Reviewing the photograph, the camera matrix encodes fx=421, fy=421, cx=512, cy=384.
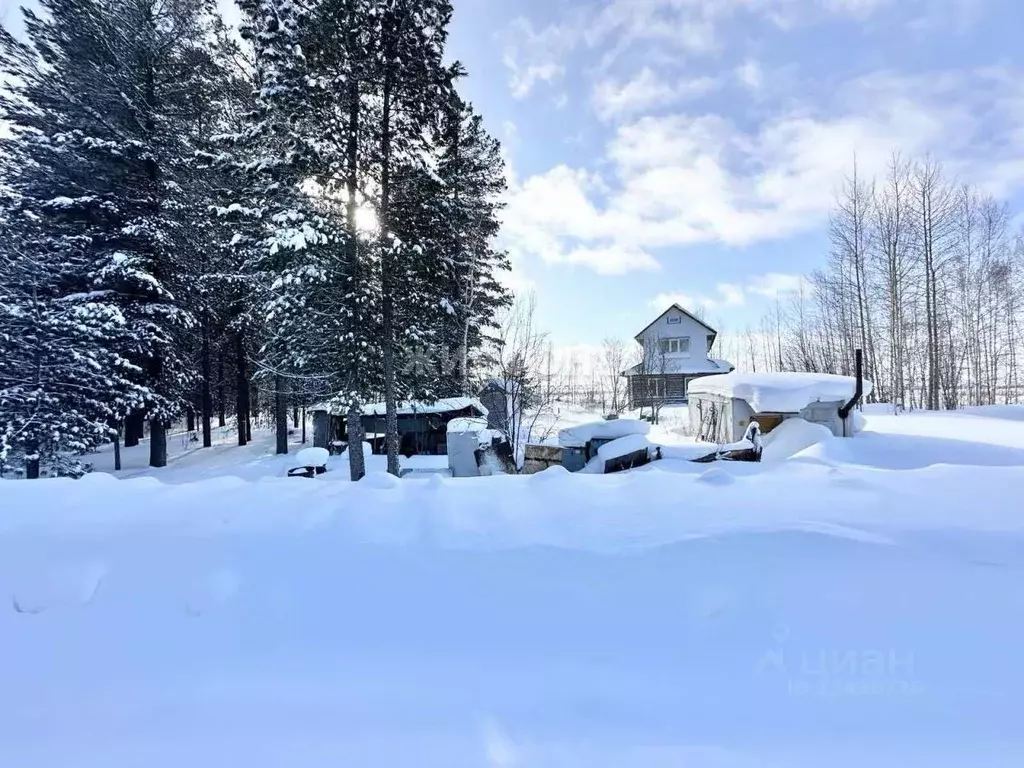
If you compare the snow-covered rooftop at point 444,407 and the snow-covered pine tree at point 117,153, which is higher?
the snow-covered pine tree at point 117,153

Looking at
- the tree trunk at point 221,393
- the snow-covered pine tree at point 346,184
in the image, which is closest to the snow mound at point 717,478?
the snow-covered pine tree at point 346,184

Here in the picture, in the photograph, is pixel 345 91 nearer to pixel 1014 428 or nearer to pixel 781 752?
pixel 781 752

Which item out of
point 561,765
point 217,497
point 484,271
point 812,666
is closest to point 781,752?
point 812,666

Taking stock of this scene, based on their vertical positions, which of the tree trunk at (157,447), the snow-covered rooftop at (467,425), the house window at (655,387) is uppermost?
the house window at (655,387)

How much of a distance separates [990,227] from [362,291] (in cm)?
2713

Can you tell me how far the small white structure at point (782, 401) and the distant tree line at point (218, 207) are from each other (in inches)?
348

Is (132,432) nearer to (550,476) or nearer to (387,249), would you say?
(387,249)

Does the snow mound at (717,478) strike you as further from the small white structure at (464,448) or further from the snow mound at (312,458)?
the snow mound at (312,458)

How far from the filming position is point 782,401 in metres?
11.9

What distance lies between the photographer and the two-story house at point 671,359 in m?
26.6

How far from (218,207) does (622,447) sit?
1021cm

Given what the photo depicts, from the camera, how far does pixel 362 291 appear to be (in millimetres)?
8828

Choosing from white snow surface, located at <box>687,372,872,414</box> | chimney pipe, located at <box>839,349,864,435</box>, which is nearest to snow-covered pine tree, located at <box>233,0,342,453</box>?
white snow surface, located at <box>687,372,872,414</box>

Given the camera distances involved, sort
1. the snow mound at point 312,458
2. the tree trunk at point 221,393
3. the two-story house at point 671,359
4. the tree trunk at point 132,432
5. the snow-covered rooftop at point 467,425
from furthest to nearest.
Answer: the two-story house at point 671,359 < the tree trunk at point 221,393 < the tree trunk at point 132,432 < the snow-covered rooftop at point 467,425 < the snow mound at point 312,458
